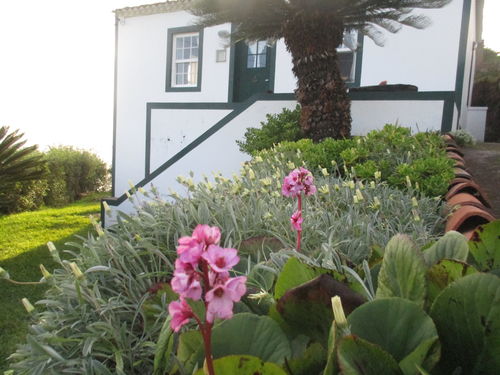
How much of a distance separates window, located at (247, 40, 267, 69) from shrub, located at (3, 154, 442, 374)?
10.5 metres

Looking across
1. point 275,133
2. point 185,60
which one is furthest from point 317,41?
point 185,60

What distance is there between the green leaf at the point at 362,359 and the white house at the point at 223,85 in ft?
20.1

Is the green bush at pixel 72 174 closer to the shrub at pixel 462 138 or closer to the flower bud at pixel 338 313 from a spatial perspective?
the shrub at pixel 462 138

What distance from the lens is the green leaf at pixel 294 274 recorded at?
100 cm

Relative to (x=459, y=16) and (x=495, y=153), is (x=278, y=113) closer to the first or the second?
(x=495, y=153)

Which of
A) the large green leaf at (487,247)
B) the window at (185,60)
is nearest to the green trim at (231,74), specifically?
the window at (185,60)

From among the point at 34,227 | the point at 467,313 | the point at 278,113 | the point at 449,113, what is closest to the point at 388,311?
the point at 467,313

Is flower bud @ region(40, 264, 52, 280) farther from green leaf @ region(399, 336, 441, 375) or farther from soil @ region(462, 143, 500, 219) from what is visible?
soil @ region(462, 143, 500, 219)

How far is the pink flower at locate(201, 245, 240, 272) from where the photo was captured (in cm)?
62

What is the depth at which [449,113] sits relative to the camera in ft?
21.1

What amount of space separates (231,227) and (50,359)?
1055 mm

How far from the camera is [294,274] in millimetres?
1010

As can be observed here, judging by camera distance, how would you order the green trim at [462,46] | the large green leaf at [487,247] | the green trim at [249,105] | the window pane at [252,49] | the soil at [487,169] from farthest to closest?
1. the window pane at [252,49]
2. the green trim at [462,46]
3. the green trim at [249,105]
4. the soil at [487,169]
5. the large green leaf at [487,247]

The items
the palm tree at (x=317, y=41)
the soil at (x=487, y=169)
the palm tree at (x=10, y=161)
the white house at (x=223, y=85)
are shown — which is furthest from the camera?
the white house at (x=223, y=85)
